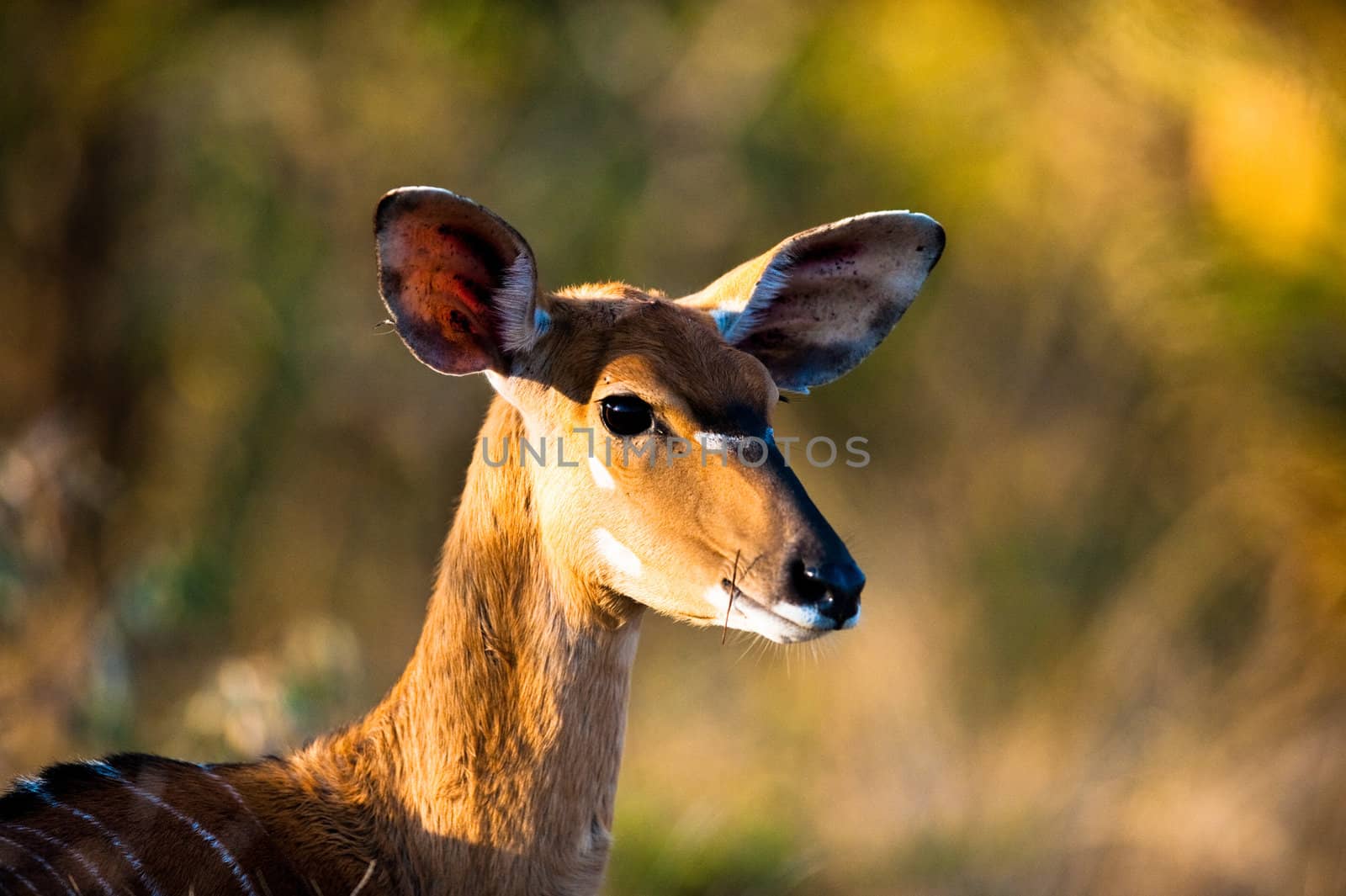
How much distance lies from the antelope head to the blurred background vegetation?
9.76 feet

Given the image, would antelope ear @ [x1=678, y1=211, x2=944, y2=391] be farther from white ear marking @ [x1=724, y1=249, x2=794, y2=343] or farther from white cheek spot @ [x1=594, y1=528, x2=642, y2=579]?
white cheek spot @ [x1=594, y1=528, x2=642, y2=579]

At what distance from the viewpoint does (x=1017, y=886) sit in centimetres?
610

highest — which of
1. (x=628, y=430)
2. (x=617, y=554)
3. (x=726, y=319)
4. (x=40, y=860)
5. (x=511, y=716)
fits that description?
(x=726, y=319)

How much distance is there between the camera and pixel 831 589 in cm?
318

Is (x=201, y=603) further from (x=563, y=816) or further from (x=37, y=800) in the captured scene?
(x=563, y=816)

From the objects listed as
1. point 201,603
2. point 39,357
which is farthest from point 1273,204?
point 39,357

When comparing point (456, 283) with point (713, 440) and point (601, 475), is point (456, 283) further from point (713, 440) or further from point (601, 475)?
point (713, 440)

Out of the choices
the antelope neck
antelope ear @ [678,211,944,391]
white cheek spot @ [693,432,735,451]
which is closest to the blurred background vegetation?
antelope ear @ [678,211,944,391]

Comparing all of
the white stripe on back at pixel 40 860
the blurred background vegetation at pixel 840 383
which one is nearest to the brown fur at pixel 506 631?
the white stripe on back at pixel 40 860

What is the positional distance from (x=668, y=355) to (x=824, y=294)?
2.64 feet

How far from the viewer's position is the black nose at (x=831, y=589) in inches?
125

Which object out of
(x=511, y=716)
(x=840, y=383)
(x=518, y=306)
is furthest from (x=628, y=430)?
(x=840, y=383)

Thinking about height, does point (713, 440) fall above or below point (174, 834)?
above

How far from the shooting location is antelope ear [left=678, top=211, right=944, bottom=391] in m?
4.01
